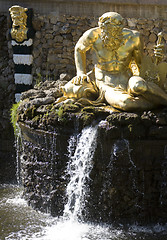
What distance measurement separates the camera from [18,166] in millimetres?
8102

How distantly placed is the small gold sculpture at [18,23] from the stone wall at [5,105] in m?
0.44

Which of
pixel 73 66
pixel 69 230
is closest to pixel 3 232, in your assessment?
pixel 69 230

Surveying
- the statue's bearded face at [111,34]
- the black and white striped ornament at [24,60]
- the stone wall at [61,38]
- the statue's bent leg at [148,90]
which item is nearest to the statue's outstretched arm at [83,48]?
the statue's bearded face at [111,34]

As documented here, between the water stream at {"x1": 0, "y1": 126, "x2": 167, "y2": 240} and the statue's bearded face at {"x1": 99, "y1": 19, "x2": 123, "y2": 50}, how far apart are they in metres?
1.21

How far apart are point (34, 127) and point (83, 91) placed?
790 mm

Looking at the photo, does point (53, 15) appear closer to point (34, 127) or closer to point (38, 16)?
point (38, 16)

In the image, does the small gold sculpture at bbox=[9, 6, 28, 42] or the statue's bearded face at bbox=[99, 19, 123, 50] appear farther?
the small gold sculpture at bbox=[9, 6, 28, 42]

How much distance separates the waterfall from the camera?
5.83 m

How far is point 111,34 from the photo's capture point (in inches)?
244

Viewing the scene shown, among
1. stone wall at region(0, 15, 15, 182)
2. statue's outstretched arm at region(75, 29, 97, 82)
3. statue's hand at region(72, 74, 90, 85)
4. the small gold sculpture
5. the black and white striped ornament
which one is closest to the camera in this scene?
statue's hand at region(72, 74, 90, 85)

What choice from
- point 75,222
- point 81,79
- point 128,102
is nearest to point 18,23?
point 81,79

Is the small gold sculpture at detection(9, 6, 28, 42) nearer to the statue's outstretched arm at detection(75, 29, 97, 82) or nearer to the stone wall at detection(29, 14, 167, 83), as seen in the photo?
the stone wall at detection(29, 14, 167, 83)

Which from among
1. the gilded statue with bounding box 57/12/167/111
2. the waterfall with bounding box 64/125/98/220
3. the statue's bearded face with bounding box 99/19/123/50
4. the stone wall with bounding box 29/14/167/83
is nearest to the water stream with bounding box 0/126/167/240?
the waterfall with bounding box 64/125/98/220

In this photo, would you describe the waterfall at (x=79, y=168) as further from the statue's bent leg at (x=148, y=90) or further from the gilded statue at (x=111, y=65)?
the statue's bent leg at (x=148, y=90)
